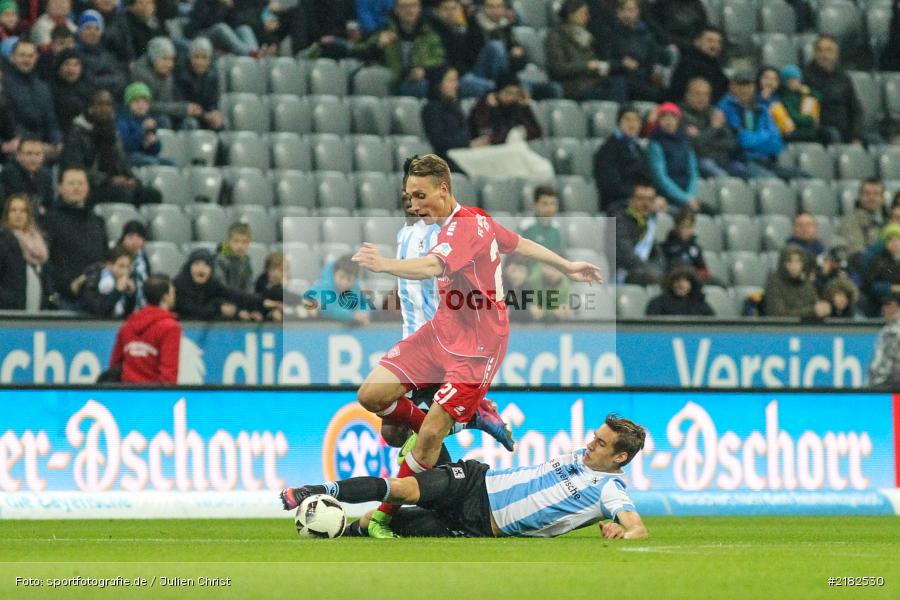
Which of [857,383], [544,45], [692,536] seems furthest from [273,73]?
[692,536]

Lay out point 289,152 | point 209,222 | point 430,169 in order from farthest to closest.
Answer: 1. point 289,152
2. point 209,222
3. point 430,169

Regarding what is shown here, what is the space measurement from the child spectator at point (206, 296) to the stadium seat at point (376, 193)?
9.93ft

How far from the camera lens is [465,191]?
18.4 metres

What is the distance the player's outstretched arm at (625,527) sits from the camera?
9.77 metres

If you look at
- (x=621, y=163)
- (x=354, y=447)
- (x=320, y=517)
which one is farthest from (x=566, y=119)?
(x=320, y=517)

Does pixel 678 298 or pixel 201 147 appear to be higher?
pixel 201 147

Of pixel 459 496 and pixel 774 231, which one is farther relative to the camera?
pixel 774 231

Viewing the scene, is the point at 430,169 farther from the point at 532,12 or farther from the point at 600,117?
the point at 532,12

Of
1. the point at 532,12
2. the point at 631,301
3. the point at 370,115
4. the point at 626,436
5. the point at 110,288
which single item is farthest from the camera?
the point at 532,12

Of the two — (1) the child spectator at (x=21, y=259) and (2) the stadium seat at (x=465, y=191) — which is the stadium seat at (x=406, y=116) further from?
(1) the child spectator at (x=21, y=259)

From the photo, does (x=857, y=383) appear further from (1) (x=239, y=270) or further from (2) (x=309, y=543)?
(2) (x=309, y=543)

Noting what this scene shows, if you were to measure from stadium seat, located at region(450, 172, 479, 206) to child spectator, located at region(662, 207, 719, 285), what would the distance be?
6.86 feet

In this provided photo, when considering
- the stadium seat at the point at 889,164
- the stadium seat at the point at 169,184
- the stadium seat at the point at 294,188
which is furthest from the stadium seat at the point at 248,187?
the stadium seat at the point at 889,164

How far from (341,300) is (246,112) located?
4374mm
